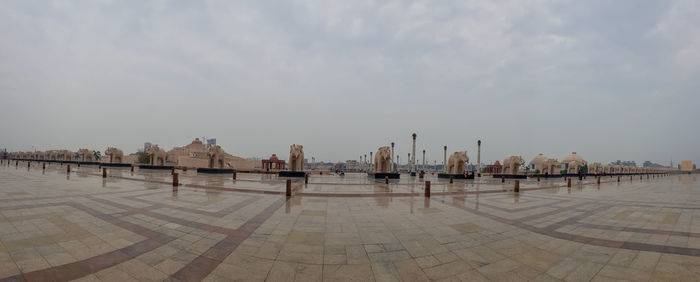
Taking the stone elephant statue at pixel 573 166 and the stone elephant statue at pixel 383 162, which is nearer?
the stone elephant statue at pixel 383 162

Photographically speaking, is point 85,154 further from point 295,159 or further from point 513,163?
point 513,163

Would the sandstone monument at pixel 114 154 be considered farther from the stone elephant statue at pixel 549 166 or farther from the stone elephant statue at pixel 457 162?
the stone elephant statue at pixel 549 166

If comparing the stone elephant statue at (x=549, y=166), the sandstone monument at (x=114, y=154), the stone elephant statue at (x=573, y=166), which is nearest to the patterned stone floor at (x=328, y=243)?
the stone elephant statue at (x=549, y=166)

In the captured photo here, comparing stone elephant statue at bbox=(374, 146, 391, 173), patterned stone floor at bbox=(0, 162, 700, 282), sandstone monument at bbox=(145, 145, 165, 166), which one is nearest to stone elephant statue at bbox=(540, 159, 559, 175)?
stone elephant statue at bbox=(374, 146, 391, 173)

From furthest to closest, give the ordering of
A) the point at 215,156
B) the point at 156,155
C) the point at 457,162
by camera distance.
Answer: the point at 156,155, the point at 457,162, the point at 215,156

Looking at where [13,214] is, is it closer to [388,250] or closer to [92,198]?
[92,198]

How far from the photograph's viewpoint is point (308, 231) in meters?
6.49

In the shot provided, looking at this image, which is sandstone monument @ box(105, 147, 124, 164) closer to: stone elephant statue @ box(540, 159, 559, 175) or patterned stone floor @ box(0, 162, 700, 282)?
patterned stone floor @ box(0, 162, 700, 282)

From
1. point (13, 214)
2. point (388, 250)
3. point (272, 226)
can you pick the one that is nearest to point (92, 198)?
point (13, 214)

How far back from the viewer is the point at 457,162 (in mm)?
30000

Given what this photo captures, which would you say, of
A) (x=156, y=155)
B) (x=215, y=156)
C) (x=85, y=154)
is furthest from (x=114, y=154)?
(x=215, y=156)

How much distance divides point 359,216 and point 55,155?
9949cm

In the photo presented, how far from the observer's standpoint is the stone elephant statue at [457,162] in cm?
2984

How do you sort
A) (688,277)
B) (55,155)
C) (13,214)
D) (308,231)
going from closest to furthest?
(688,277) < (308,231) < (13,214) < (55,155)
